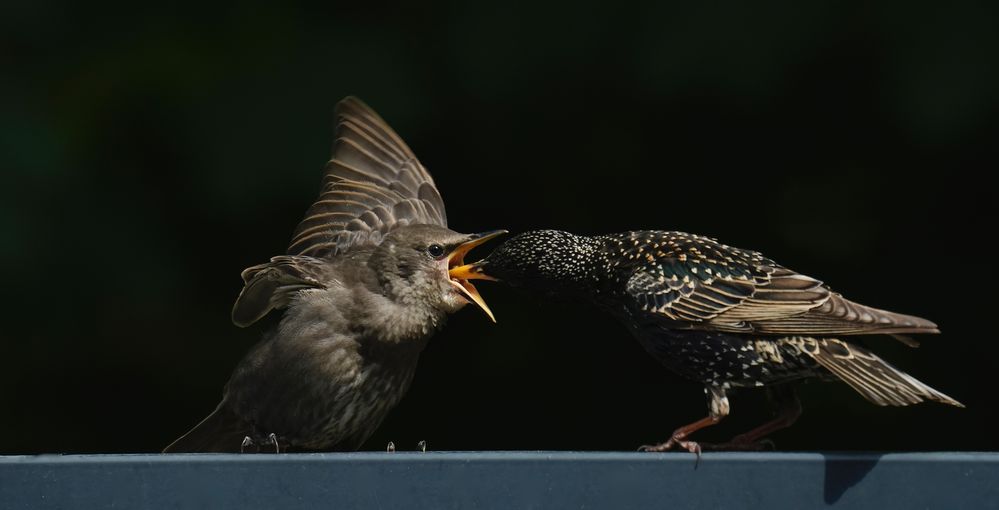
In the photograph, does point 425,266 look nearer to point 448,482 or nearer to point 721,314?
point 721,314

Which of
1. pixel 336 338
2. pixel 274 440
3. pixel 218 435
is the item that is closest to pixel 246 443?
pixel 274 440

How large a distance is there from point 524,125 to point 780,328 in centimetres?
176

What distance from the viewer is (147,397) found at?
15.5 feet

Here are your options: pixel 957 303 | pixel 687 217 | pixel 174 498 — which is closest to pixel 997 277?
pixel 957 303

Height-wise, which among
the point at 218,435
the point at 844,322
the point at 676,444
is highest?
the point at 844,322

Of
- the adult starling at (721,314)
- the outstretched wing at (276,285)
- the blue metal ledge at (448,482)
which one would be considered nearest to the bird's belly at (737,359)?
the adult starling at (721,314)

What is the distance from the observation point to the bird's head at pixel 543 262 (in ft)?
11.4

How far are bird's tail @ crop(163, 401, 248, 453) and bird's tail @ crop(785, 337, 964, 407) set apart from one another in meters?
1.45

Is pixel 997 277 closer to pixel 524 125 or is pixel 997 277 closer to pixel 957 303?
pixel 957 303

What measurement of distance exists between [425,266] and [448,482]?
1311 millimetres

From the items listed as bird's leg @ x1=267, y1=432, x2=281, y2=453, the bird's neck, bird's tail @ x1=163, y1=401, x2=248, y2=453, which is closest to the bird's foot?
the bird's neck

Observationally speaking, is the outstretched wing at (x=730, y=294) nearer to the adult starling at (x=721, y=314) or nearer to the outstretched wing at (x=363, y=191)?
the adult starling at (x=721, y=314)

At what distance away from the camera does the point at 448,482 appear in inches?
88.4

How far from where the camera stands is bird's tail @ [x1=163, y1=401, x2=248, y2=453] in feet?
11.8
